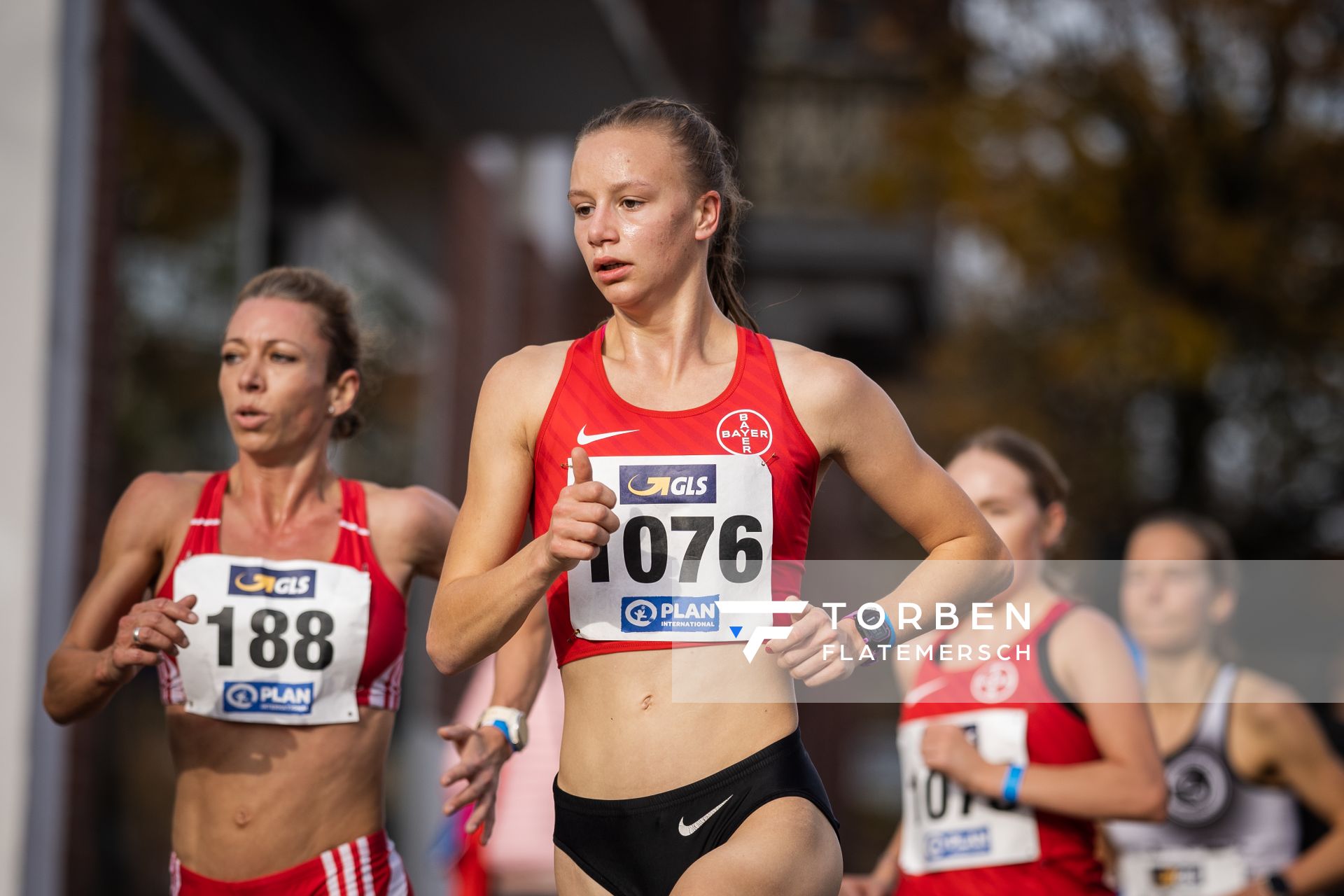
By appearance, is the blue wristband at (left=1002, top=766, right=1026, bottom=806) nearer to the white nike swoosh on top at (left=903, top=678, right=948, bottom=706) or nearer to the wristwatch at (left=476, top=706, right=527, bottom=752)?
the white nike swoosh on top at (left=903, top=678, right=948, bottom=706)

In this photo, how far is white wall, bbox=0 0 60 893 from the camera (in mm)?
6246

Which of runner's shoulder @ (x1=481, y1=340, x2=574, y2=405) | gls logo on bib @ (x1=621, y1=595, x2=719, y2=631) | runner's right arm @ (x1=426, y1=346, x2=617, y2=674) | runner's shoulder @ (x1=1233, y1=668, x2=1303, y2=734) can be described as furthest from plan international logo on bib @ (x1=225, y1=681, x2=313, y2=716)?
runner's shoulder @ (x1=1233, y1=668, x2=1303, y2=734)

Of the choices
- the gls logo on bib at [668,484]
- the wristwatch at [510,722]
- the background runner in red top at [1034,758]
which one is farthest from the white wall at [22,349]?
the gls logo on bib at [668,484]

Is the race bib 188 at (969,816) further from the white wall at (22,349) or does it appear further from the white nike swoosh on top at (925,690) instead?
the white wall at (22,349)

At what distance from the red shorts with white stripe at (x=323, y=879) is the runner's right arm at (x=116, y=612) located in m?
0.50

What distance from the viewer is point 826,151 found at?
17.9 metres

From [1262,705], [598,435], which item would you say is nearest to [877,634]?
[598,435]

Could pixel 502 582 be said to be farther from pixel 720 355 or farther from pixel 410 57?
pixel 410 57

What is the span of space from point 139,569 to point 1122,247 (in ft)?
40.8

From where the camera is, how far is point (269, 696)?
395cm

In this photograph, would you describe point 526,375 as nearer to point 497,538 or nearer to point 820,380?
point 497,538

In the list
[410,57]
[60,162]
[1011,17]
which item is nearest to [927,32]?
[1011,17]

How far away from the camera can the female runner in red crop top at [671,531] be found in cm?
329

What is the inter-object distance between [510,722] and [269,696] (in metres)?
0.61
